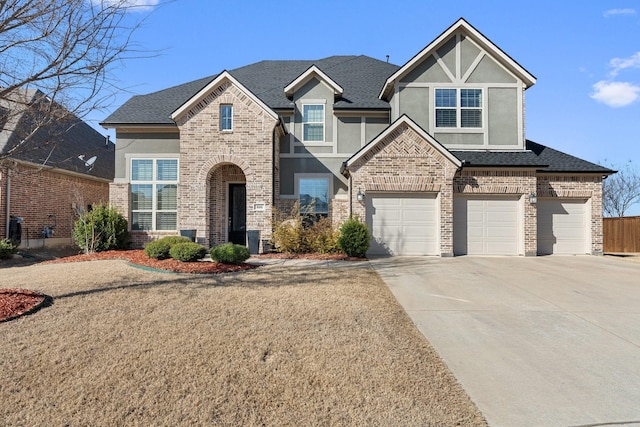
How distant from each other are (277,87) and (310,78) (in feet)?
7.43

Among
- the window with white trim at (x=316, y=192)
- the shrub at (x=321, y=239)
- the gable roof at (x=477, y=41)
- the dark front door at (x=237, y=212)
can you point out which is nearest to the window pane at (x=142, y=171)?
the dark front door at (x=237, y=212)

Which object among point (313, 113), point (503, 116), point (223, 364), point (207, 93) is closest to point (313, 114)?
point (313, 113)

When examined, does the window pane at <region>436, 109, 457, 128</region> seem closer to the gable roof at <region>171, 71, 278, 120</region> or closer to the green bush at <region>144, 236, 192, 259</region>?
the gable roof at <region>171, 71, 278, 120</region>

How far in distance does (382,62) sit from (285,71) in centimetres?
528

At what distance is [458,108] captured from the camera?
14.5 m

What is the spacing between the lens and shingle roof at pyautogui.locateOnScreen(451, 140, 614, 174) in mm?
13055

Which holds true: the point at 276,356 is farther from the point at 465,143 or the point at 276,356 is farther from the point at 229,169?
the point at 465,143

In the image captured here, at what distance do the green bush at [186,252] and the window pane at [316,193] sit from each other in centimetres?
584

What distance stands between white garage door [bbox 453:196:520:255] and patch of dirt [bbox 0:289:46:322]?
12337mm

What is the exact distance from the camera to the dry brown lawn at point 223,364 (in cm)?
295

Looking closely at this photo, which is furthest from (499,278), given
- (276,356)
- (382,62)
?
(382,62)

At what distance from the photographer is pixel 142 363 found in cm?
376

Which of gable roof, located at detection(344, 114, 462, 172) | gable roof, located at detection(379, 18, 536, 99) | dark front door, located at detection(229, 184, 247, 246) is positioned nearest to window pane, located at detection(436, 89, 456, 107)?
gable roof, located at detection(379, 18, 536, 99)

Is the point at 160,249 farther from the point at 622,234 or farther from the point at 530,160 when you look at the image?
the point at 622,234
